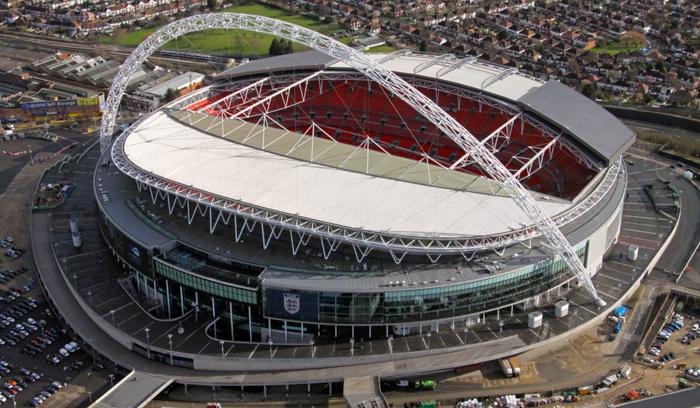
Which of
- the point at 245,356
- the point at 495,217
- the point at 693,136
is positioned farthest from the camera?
the point at 693,136

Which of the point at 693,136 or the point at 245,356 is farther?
the point at 693,136

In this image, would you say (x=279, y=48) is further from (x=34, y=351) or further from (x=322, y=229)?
(x=34, y=351)

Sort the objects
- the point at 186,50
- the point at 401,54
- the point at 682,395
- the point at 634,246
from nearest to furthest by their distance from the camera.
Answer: the point at 682,395 → the point at 634,246 → the point at 401,54 → the point at 186,50

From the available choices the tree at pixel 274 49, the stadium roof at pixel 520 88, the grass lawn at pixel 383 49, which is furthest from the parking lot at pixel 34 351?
the grass lawn at pixel 383 49

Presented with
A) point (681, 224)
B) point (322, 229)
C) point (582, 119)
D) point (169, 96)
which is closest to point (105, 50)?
point (169, 96)

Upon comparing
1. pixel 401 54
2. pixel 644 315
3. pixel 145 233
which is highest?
pixel 401 54

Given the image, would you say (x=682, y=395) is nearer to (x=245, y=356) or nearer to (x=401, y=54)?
(x=245, y=356)

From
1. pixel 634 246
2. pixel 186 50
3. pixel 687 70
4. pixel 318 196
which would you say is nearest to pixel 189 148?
pixel 318 196

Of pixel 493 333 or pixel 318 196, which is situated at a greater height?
pixel 318 196
